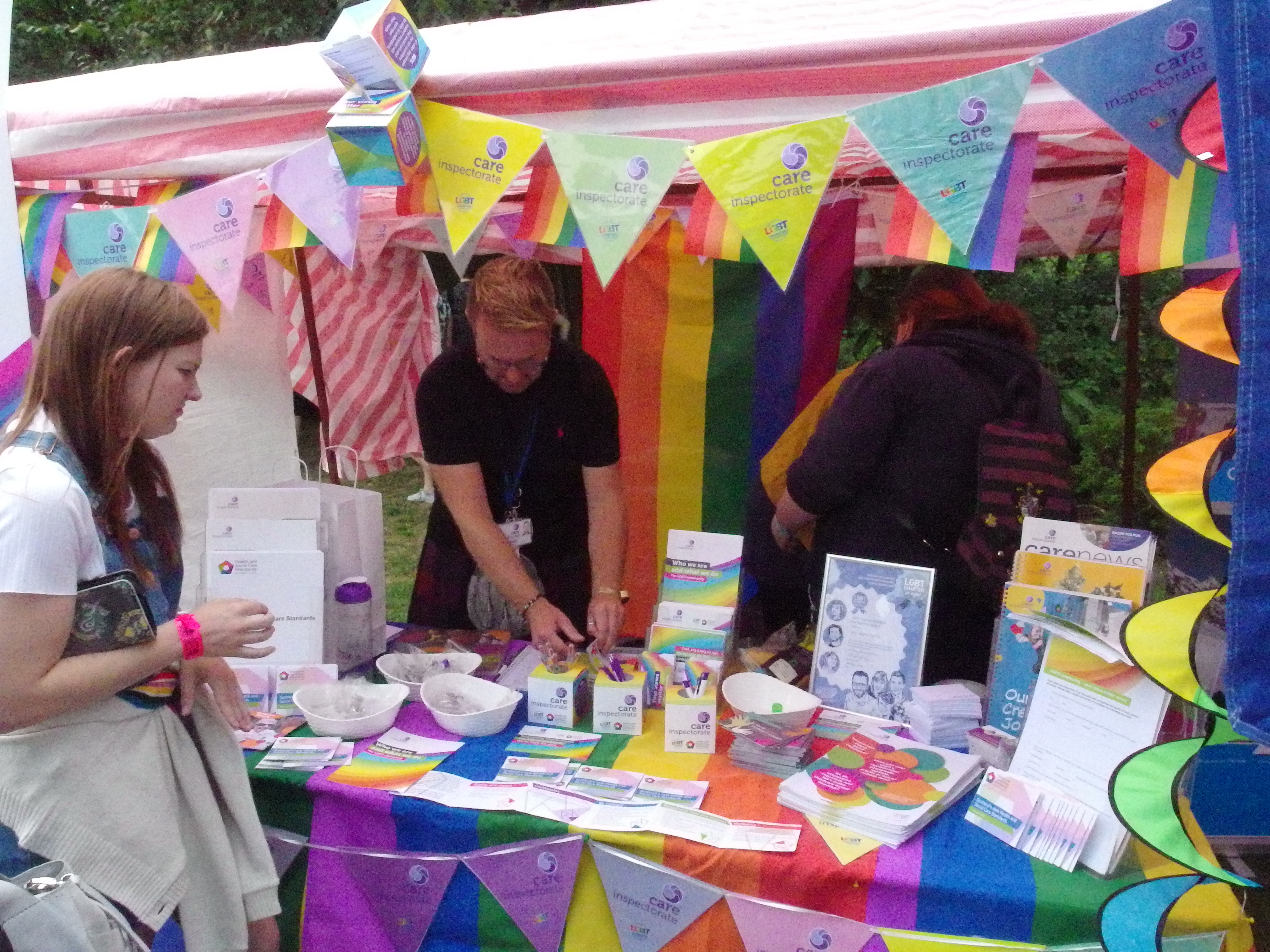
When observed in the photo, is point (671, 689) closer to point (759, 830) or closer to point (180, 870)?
point (759, 830)

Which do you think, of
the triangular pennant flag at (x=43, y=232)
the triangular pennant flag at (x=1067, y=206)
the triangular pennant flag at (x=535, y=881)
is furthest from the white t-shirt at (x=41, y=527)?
the triangular pennant flag at (x=1067, y=206)

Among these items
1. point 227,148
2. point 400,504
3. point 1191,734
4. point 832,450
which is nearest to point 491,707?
point 832,450

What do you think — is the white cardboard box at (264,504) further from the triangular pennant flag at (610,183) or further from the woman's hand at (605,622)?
the triangular pennant flag at (610,183)

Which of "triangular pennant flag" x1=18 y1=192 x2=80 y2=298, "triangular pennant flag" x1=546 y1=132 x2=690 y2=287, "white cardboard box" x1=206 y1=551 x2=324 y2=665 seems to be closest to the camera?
"triangular pennant flag" x1=546 y1=132 x2=690 y2=287

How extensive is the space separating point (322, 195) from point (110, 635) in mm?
1164

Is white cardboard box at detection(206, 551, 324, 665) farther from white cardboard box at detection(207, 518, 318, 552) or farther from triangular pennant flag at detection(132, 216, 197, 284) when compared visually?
triangular pennant flag at detection(132, 216, 197, 284)

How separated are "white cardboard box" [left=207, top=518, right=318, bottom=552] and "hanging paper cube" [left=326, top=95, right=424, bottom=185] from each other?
74cm

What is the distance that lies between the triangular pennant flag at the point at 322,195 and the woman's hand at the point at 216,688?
93 centimetres

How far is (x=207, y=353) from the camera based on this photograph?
320 cm

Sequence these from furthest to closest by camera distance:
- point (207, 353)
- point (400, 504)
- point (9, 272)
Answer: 1. point (400, 504)
2. point (207, 353)
3. point (9, 272)

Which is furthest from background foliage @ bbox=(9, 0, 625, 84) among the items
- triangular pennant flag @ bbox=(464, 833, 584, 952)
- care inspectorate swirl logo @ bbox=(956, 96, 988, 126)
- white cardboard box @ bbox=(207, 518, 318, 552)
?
triangular pennant flag @ bbox=(464, 833, 584, 952)

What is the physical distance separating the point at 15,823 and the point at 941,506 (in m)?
1.79

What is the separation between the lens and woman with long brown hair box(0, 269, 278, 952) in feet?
4.14

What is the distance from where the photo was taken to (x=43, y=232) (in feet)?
8.80
